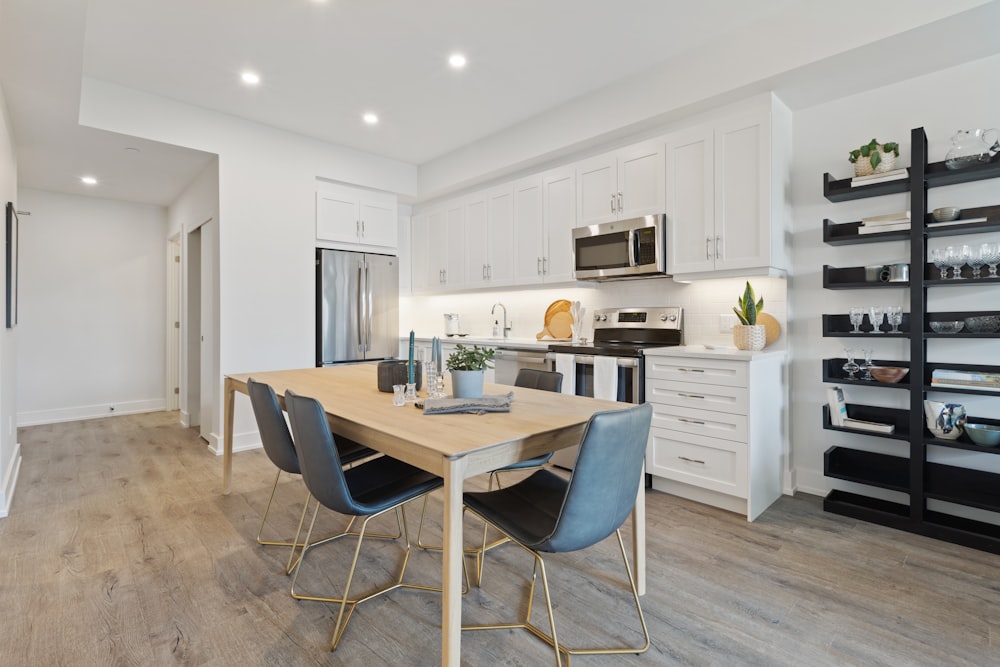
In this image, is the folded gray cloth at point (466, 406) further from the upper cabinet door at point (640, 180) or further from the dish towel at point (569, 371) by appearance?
the upper cabinet door at point (640, 180)

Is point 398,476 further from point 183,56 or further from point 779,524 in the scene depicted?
point 183,56

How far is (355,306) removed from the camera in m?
5.00

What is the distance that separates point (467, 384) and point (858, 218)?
2652 mm

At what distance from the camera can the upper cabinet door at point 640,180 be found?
11.3 feet

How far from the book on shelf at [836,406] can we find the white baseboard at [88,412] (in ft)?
22.3

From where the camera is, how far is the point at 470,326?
18.4 ft

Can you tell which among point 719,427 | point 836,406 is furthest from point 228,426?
point 836,406

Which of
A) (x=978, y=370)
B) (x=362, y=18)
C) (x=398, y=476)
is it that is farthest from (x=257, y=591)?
(x=978, y=370)

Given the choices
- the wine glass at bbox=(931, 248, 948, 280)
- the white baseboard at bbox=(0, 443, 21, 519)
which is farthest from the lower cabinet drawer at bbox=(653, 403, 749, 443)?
the white baseboard at bbox=(0, 443, 21, 519)

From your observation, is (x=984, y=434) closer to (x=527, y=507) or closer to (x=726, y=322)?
(x=726, y=322)

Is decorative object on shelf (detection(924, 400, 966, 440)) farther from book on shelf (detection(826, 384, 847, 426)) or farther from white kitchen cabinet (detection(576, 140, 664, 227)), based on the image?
white kitchen cabinet (detection(576, 140, 664, 227))

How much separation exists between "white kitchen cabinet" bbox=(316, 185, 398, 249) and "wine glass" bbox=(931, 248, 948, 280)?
443cm

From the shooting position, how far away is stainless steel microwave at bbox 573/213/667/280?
11.3 ft

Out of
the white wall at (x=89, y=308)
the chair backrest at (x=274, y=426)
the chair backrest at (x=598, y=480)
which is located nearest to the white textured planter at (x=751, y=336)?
the chair backrest at (x=598, y=480)
